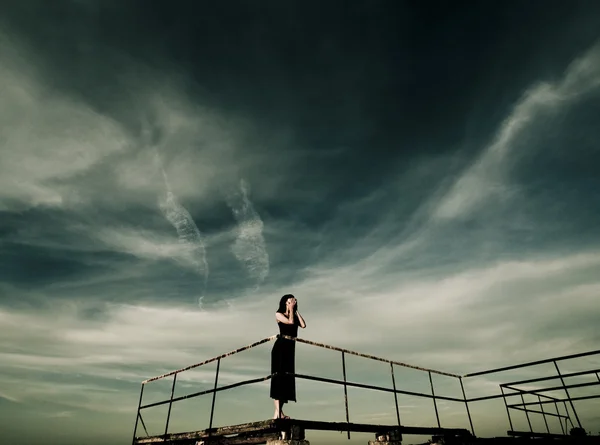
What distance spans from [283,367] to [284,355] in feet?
0.59

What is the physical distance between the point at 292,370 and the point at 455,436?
5315 millimetres

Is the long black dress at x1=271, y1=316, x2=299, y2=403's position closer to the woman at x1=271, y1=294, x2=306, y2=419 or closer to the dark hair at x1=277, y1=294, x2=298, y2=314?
the woman at x1=271, y1=294, x2=306, y2=419

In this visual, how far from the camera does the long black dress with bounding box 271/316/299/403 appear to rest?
17.2 feet

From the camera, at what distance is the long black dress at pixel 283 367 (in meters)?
5.25

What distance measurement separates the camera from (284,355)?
5.41 meters

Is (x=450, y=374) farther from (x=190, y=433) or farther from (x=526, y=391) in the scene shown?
(x=190, y=433)

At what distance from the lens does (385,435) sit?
6.49 metres

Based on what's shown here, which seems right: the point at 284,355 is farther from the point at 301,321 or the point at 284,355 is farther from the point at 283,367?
the point at 301,321

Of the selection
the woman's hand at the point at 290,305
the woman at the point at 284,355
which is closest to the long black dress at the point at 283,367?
the woman at the point at 284,355

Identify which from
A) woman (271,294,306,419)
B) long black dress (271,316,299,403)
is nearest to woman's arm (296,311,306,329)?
woman (271,294,306,419)

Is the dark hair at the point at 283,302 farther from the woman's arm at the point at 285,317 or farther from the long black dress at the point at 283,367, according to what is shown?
the long black dress at the point at 283,367

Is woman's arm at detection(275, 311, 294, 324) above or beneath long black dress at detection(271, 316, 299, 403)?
above

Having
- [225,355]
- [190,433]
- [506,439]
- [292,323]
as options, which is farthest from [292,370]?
[506,439]

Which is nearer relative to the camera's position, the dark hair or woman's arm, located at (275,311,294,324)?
woman's arm, located at (275,311,294,324)
